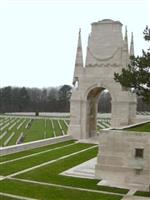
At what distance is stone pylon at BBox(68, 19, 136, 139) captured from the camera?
25.9m

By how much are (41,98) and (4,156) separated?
263 feet

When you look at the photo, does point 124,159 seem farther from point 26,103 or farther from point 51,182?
point 26,103

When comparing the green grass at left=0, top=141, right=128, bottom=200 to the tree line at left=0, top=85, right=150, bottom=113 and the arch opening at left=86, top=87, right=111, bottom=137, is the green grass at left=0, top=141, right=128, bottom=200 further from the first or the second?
A: the tree line at left=0, top=85, right=150, bottom=113

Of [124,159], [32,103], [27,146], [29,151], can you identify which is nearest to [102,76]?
[27,146]

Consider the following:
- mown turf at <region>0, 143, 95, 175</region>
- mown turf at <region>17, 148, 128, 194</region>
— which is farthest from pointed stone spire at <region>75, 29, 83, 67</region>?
mown turf at <region>17, 148, 128, 194</region>

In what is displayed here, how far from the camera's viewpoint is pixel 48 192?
12727 millimetres

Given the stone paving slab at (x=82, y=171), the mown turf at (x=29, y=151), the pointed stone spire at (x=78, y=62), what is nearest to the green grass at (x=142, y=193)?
the stone paving slab at (x=82, y=171)

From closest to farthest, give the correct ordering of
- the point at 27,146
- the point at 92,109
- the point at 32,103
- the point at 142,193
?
the point at 142,193 → the point at 27,146 → the point at 92,109 → the point at 32,103

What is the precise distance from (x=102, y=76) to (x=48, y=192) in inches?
570

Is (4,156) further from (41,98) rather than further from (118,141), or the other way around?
(41,98)

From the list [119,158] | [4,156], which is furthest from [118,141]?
[4,156]

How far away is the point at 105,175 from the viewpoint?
14.7 m

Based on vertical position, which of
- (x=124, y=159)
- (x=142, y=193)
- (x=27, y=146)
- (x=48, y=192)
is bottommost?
(x=142, y=193)

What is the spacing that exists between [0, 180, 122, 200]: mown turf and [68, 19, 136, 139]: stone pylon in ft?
43.0
